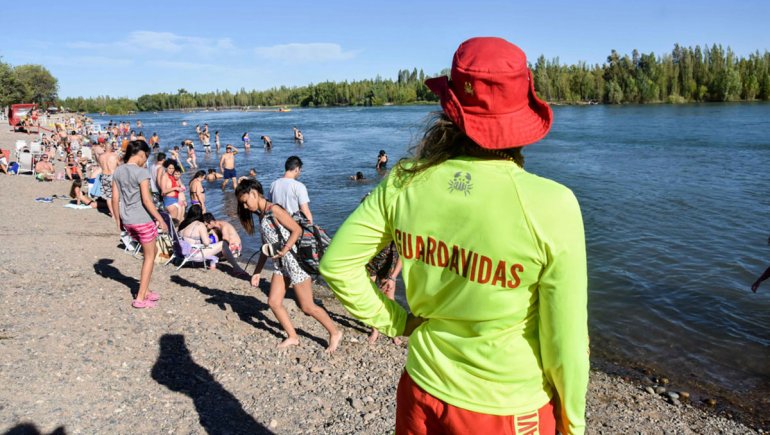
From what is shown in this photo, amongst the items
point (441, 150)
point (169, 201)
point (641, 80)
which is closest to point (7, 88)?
point (169, 201)

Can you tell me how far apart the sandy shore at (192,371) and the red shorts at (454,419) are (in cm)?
302

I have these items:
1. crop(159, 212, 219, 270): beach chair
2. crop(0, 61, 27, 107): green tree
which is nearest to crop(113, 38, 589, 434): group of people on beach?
crop(159, 212, 219, 270): beach chair

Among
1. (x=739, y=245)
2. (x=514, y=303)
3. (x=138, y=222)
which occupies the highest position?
(x=514, y=303)

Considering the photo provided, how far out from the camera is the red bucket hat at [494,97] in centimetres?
146

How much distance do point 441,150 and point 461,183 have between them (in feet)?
0.50

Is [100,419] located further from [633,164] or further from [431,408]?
[633,164]

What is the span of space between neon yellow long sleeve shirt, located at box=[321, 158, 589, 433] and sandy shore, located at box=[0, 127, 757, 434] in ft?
10.5

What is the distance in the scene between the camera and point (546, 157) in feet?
102

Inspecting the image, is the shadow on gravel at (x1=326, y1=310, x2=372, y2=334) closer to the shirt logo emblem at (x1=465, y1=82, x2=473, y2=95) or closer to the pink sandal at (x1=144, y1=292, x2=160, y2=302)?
the pink sandal at (x1=144, y1=292, x2=160, y2=302)

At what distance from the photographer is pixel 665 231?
1442cm

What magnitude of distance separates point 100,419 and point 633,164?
2847cm

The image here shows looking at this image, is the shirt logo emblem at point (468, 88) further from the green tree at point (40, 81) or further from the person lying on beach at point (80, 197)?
the green tree at point (40, 81)

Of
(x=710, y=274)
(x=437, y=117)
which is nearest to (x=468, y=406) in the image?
(x=437, y=117)

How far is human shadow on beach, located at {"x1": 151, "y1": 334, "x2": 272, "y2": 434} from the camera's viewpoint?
4477mm
